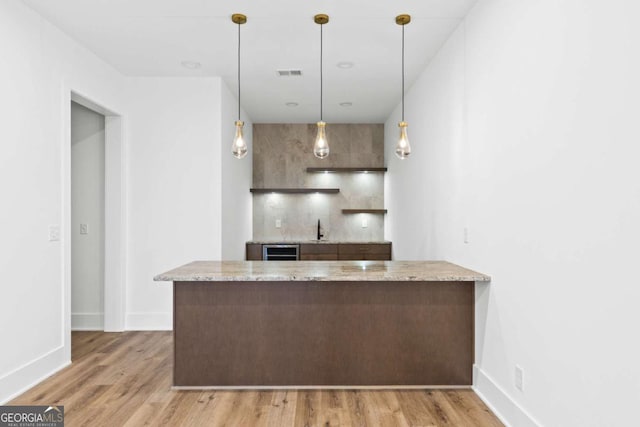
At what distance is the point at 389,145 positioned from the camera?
20.0 feet

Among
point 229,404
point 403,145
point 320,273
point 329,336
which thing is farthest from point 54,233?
point 403,145

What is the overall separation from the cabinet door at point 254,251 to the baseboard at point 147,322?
5.52 feet

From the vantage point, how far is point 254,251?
5.88 m

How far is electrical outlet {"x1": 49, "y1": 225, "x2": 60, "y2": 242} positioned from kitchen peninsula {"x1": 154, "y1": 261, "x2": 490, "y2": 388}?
1219 millimetres

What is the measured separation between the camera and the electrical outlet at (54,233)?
318 centimetres

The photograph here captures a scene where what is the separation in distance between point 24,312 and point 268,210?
12.7ft

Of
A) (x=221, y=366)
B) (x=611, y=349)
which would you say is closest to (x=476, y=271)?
(x=611, y=349)

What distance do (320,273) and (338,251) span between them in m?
3.20

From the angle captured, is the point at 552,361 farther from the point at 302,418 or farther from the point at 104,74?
the point at 104,74

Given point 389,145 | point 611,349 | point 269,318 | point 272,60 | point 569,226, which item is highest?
point 272,60

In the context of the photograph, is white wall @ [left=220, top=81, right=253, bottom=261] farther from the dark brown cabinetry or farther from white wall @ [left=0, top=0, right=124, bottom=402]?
white wall @ [left=0, top=0, right=124, bottom=402]

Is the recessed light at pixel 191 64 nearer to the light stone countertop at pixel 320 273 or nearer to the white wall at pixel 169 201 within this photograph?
the white wall at pixel 169 201

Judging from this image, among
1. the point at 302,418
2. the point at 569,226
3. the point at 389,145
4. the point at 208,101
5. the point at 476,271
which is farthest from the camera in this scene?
the point at 389,145

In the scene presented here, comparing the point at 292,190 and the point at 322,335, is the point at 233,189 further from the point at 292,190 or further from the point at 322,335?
the point at 322,335
